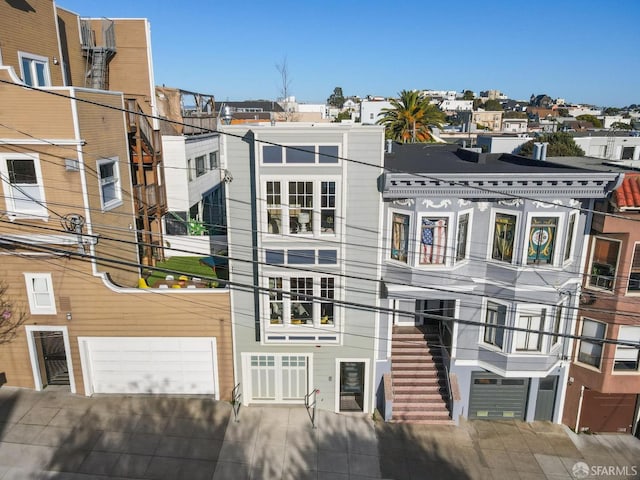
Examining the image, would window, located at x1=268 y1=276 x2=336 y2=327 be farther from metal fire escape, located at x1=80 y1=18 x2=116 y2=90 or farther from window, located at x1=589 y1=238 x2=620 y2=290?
metal fire escape, located at x1=80 y1=18 x2=116 y2=90

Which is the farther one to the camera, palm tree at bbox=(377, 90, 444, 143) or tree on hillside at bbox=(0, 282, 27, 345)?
palm tree at bbox=(377, 90, 444, 143)

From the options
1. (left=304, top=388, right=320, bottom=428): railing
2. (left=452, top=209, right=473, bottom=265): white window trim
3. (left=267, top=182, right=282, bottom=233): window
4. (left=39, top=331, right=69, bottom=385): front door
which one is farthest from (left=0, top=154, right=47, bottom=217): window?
(left=452, top=209, right=473, bottom=265): white window trim

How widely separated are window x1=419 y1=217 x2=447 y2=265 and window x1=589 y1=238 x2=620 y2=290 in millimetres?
4763

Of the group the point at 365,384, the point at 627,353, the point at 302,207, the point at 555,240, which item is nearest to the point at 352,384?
the point at 365,384

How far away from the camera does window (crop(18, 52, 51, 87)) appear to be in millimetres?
16109

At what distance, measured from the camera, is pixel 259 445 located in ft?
45.5

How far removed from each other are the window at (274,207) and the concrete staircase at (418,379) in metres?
6.85

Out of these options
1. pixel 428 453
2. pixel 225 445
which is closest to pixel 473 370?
pixel 428 453

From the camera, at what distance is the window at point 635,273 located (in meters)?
13.7

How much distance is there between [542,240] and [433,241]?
3.43 m

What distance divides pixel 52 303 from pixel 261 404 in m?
8.01

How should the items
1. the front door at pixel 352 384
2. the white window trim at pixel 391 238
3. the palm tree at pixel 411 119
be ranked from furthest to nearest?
the palm tree at pixel 411 119
the front door at pixel 352 384
the white window trim at pixel 391 238

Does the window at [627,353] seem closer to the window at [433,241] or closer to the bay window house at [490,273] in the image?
the bay window house at [490,273]

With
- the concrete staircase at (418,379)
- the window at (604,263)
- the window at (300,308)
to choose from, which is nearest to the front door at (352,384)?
the concrete staircase at (418,379)
